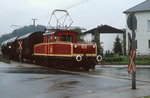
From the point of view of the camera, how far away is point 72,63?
2608 cm

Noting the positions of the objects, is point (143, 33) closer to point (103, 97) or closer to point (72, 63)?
point (72, 63)

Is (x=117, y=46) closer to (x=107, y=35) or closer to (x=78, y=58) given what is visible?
(x=107, y=35)

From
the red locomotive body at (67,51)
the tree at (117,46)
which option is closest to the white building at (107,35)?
the tree at (117,46)

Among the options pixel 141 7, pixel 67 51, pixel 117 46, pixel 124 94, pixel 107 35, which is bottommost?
pixel 124 94

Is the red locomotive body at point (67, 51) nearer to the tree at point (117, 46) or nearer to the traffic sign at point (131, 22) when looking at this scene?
the traffic sign at point (131, 22)

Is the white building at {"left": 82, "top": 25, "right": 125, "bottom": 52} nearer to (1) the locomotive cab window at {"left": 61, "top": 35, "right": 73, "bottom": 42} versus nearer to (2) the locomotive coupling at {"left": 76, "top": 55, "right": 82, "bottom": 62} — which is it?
(1) the locomotive cab window at {"left": 61, "top": 35, "right": 73, "bottom": 42}

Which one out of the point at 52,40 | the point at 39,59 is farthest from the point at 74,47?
the point at 39,59

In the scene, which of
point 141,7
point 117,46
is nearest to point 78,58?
point 141,7

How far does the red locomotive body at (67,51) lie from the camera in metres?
25.6

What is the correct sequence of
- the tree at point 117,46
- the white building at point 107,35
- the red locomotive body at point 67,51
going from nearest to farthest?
1. the red locomotive body at point 67,51
2. the tree at point 117,46
3. the white building at point 107,35

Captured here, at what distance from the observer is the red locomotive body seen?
25.6 metres

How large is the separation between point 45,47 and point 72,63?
4.52 meters

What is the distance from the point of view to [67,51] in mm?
25891

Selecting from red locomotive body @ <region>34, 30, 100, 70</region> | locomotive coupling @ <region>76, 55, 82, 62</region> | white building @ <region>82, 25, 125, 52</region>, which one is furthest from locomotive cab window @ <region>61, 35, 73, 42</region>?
white building @ <region>82, 25, 125, 52</region>
